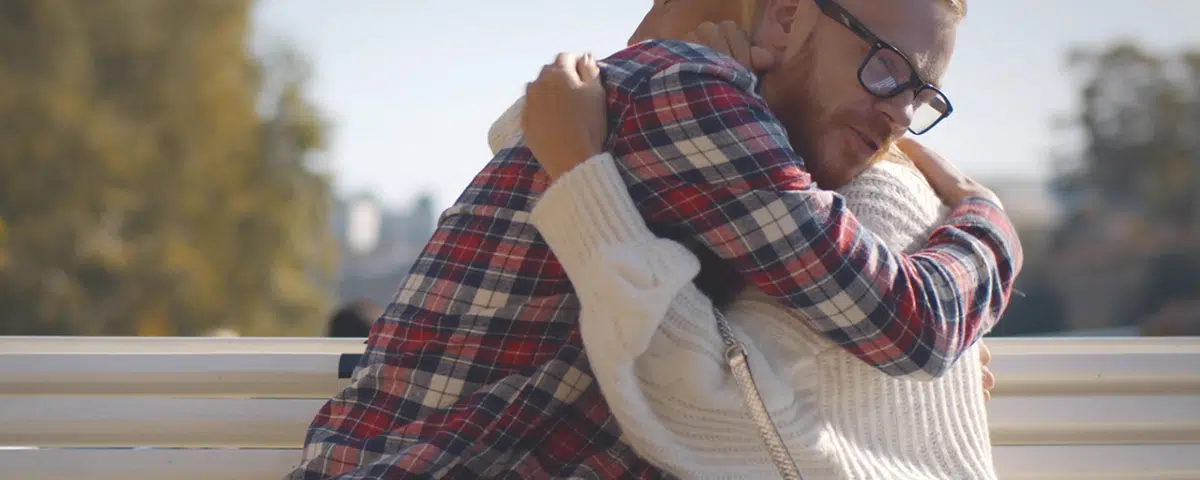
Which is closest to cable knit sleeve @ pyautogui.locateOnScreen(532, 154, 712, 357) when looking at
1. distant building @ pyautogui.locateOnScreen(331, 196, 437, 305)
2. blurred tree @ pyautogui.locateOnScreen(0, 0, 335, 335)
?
blurred tree @ pyautogui.locateOnScreen(0, 0, 335, 335)

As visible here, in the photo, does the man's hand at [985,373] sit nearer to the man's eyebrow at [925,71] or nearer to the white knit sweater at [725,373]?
the white knit sweater at [725,373]

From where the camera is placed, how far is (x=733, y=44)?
185 centimetres

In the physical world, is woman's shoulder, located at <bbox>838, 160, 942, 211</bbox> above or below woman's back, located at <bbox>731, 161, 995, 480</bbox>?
above

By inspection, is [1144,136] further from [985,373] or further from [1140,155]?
[985,373]

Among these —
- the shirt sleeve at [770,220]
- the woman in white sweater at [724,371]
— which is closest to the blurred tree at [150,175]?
the woman in white sweater at [724,371]

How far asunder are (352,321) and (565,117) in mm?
4192

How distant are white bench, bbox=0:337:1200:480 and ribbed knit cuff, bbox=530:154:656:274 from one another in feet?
2.82

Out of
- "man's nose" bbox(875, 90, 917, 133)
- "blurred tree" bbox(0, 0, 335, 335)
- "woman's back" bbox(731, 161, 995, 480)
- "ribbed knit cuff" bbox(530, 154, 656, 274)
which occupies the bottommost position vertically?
"blurred tree" bbox(0, 0, 335, 335)

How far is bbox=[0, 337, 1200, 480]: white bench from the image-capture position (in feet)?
7.50

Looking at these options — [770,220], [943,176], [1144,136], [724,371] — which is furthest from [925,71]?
[1144,136]

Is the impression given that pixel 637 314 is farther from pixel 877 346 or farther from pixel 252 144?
pixel 252 144

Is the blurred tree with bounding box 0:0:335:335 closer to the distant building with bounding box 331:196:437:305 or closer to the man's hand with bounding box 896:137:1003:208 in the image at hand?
the distant building with bounding box 331:196:437:305

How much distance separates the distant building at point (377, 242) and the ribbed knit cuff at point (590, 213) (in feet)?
116

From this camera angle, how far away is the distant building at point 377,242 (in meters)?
42.6
